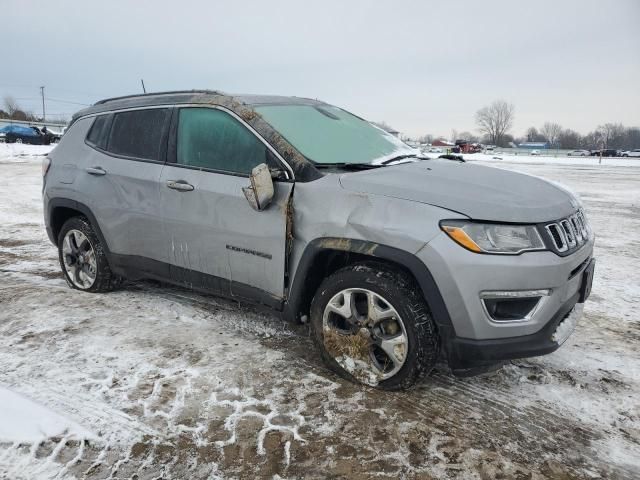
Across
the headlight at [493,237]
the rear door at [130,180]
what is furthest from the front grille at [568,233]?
the rear door at [130,180]

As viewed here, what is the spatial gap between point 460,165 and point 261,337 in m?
1.92

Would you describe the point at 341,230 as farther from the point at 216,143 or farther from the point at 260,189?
the point at 216,143

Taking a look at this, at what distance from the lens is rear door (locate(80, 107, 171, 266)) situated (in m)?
3.80

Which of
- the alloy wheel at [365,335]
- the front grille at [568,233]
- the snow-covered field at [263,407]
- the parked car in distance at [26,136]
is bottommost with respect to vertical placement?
the snow-covered field at [263,407]

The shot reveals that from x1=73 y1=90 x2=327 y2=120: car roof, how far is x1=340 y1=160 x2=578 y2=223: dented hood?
1099 millimetres

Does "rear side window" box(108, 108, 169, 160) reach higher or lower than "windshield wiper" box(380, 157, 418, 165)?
higher

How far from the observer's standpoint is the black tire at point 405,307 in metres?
2.66

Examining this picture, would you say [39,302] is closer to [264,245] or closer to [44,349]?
[44,349]

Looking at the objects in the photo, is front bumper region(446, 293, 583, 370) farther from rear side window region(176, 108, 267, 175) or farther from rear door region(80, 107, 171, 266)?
rear door region(80, 107, 171, 266)

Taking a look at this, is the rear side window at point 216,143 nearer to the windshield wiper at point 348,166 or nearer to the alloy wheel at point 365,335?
the windshield wiper at point 348,166

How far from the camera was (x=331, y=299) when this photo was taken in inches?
115

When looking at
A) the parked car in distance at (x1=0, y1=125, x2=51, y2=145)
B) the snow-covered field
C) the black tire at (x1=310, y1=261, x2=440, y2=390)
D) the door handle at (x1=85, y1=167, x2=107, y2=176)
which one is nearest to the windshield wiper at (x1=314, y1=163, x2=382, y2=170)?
the black tire at (x1=310, y1=261, x2=440, y2=390)

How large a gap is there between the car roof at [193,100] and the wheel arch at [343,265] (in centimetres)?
122

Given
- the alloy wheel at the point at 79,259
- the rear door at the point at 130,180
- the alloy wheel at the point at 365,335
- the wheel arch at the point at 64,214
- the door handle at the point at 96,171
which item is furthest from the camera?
the alloy wheel at the point at 79,259
